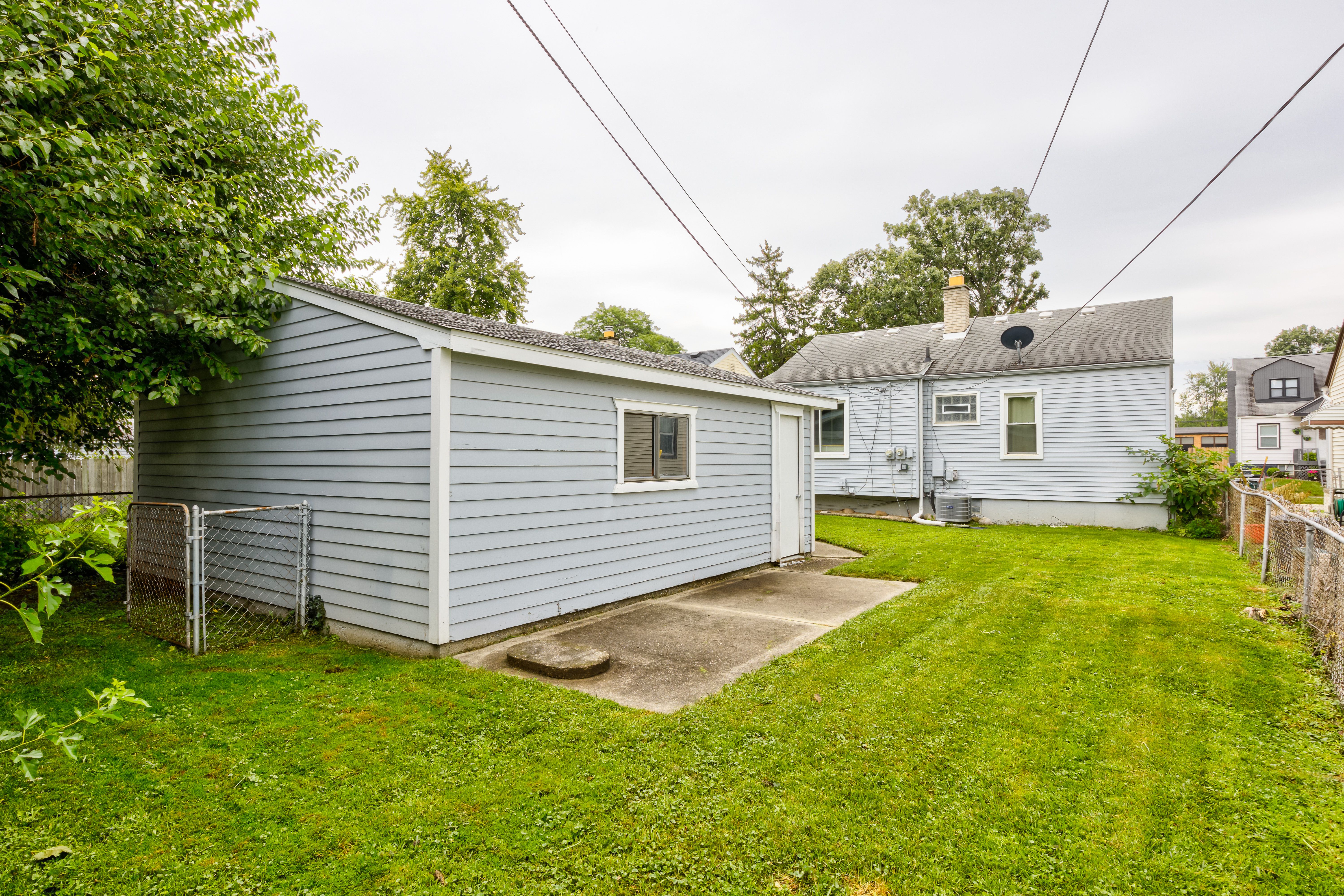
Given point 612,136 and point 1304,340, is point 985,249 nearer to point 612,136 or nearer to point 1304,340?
point 612,136

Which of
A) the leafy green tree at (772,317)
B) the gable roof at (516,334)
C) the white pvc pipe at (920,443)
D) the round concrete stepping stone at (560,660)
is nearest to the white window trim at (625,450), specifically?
the gable roof at (516,334)

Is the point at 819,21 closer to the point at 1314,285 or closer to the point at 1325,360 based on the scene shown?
the point at 1314,285

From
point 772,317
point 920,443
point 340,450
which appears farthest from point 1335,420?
point 772,317

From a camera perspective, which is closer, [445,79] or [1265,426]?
[445,79]

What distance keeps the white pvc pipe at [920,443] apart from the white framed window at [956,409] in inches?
13.3

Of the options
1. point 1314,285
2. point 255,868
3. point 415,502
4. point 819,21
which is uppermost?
point 819,21

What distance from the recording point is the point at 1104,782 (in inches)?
120

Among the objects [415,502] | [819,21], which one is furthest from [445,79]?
[415,502]

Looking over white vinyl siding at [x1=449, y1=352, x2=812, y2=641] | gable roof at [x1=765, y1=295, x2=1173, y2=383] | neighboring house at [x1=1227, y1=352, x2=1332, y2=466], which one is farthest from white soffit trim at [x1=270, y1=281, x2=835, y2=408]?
neighboring house at [x1=1227, y1=352, x2=1332, y2=466]

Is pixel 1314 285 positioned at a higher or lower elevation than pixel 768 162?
lower

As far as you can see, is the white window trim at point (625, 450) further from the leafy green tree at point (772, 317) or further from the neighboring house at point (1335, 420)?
the leafy green tree at point (772, 317)

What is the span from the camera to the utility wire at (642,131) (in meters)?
6.12

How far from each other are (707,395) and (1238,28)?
6546 mm

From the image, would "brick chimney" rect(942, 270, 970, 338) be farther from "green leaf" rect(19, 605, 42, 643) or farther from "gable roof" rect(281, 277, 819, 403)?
"green leaf" rect(19, 605, 42, 643)
